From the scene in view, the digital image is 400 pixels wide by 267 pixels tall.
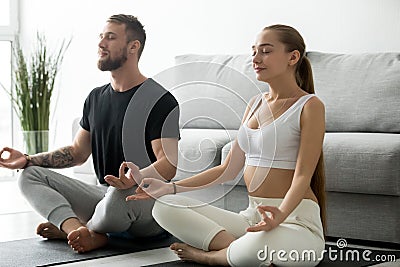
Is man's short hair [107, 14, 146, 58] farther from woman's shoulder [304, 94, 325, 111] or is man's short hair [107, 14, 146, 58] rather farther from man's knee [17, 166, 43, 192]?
woman's shoulder [304, 94, 325, 111]

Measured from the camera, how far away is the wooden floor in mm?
2654

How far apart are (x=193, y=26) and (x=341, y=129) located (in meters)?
1.52

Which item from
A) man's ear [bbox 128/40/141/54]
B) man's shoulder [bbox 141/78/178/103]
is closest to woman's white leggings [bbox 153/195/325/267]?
man's shoulder [bbox 141/78/178/103]

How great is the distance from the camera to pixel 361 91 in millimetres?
3582

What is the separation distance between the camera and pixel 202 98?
242cm

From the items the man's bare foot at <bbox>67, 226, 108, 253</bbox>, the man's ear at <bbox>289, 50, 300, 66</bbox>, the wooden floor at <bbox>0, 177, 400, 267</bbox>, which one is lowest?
the wooden floor at <bbox>0, 177, 400, 267</bbox>

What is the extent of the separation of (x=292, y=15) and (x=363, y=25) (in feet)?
1.49

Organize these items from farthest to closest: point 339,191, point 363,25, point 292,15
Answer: point 292,15 → point 363,25 → point 339,191

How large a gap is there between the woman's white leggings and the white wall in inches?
67.1

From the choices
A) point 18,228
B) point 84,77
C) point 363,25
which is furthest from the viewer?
point 84,77

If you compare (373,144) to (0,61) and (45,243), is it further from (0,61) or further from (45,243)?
(0,61)

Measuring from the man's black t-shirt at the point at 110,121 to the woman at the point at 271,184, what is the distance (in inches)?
12.5

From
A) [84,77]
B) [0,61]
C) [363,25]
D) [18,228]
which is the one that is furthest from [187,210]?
[0,61]

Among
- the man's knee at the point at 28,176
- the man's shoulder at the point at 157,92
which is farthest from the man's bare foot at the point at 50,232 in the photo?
the man's shoulder at the point at 157,92
